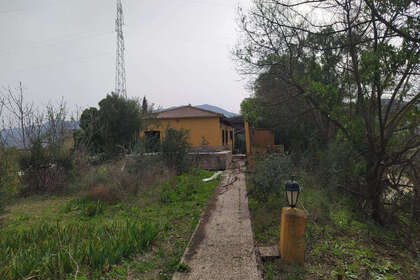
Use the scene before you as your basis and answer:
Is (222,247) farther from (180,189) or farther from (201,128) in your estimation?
(201,128)

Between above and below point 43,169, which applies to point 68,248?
below

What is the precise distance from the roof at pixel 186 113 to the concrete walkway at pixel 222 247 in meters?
11.2

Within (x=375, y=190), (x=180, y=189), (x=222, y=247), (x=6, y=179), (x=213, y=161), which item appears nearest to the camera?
(x=222, y=247)

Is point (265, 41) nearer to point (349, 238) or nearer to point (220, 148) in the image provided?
point (349, 238)

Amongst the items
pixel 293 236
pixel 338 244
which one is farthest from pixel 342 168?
pixel 293 236

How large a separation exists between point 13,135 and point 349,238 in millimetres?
10352

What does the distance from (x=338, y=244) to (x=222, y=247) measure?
1954mm

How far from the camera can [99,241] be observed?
12.0 feet

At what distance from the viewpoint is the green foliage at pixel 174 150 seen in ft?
32.2

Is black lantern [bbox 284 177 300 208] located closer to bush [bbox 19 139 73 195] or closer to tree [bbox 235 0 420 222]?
tree [bbox 235 0 420 222]

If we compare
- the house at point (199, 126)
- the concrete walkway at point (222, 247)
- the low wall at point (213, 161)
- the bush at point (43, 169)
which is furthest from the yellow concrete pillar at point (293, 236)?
the house at point (199, 126)

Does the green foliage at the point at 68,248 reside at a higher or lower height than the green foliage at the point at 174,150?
lower

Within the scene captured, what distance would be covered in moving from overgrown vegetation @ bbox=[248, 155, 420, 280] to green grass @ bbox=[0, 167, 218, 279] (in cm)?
138

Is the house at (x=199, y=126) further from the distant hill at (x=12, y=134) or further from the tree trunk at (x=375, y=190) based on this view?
the tree trunk at (x=375, y=190)
